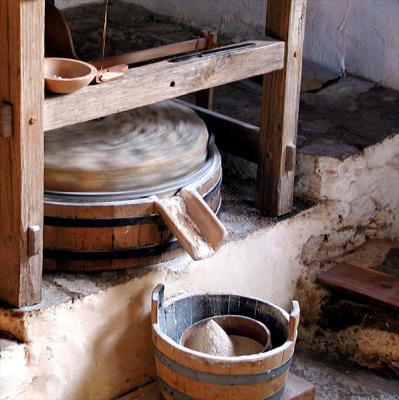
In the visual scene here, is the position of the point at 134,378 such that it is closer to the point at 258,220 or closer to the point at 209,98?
the point at 258,220

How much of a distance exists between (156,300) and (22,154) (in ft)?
2.05

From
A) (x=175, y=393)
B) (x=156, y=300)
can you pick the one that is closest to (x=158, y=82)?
(x=156, y=300)

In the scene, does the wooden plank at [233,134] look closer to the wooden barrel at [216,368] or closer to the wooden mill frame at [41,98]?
the wooden mill frame at [41,98]

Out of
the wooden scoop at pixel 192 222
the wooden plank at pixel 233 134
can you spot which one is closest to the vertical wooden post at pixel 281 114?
the wooden plank at pixel 233 134

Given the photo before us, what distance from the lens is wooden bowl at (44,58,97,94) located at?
243 centimetres

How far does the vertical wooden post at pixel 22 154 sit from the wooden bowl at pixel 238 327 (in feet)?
1.68

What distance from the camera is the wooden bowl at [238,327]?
9.17ft

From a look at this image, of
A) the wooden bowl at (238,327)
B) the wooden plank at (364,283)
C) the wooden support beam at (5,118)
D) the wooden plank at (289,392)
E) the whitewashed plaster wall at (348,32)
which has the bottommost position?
the wooden plank at (289,392)

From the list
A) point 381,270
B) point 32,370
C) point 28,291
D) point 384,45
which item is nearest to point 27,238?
point 28,291

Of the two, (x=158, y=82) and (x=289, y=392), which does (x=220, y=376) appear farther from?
(x=158, y=82)

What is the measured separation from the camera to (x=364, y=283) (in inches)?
132

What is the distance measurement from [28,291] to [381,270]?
4.95ft

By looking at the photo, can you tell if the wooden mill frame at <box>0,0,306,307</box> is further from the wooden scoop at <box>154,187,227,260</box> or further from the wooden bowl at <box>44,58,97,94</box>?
the wooden scoop at <box>154,187,227,260</box>

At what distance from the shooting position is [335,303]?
338cm
